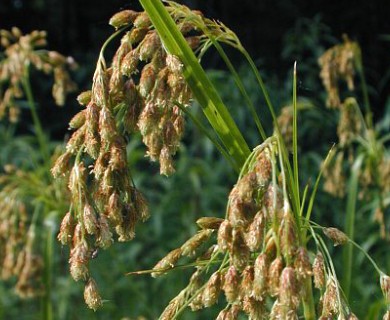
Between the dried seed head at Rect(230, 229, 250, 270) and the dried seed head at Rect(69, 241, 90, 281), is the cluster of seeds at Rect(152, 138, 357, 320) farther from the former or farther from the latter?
the dried seed head at Rect(69, 241, 90, 281)

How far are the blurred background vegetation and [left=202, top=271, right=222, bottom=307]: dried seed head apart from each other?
181 cm

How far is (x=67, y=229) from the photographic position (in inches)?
58.0

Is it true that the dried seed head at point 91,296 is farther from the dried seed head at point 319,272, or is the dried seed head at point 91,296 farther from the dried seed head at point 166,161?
the dried seed head at point 319,272

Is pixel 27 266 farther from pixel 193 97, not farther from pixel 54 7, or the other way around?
pixel 54 7

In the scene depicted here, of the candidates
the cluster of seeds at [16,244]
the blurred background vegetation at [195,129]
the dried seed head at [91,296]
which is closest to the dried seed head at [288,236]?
the dried seed head at [91,296]

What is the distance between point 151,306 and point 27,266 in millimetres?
2114

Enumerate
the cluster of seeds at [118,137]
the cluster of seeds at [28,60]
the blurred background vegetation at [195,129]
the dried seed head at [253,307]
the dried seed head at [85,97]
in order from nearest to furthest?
the dried seed head at [253,307] < the cluster of seeds at [118,137] < the dried seed head at [85,97] < the cluster of seeds at [28,60] < the blurred background vegetation at [195,129]

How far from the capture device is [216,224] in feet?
4.73

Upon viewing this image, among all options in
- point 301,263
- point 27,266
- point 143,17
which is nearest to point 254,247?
point 301,263

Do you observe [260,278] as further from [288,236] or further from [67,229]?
[67,229]

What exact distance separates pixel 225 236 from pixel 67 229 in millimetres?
308

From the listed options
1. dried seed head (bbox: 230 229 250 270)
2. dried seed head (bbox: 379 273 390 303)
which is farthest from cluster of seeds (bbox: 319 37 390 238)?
dried seed head (bbox: 230 229 250 270)

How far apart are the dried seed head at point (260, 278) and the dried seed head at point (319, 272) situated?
8 centimetres

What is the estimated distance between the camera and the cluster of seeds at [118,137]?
1.42 meters
